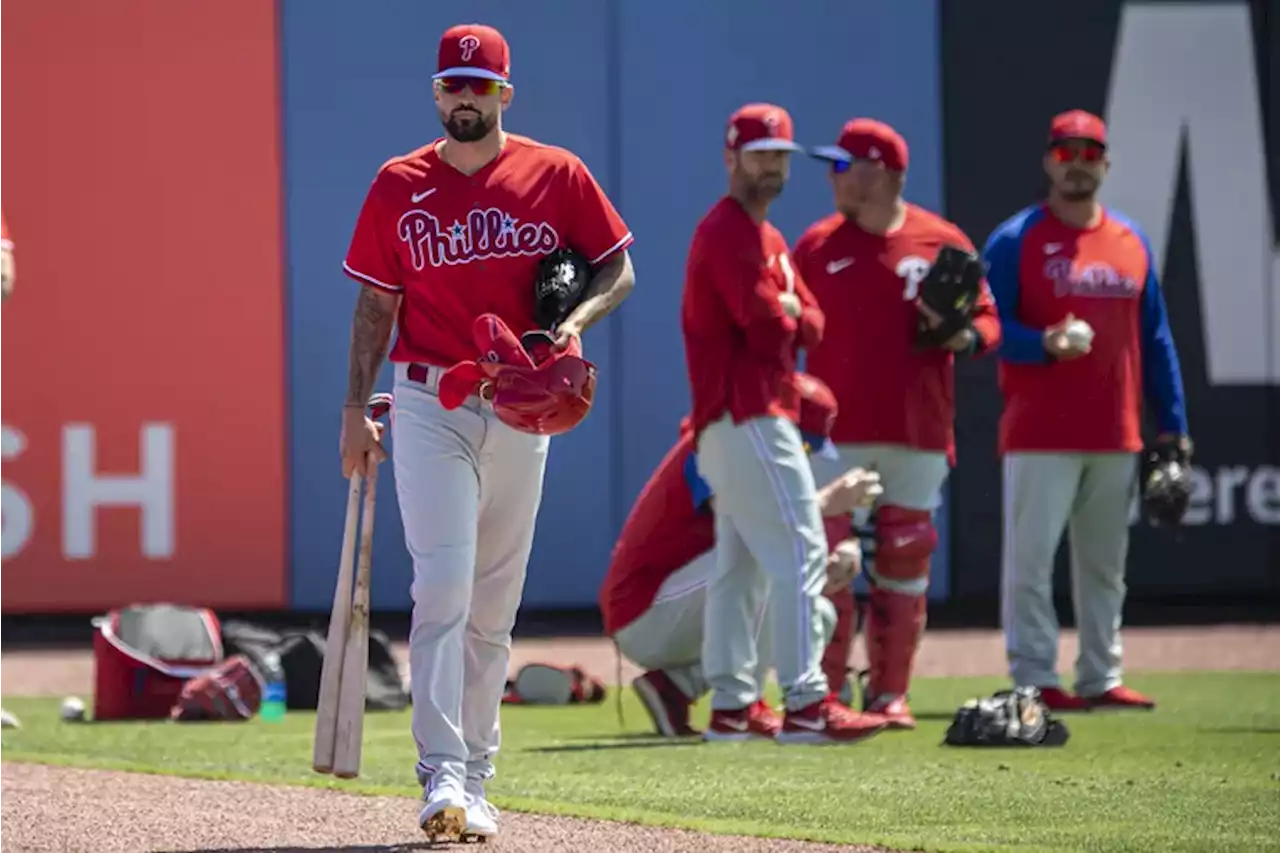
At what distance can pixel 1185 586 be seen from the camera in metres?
15.8

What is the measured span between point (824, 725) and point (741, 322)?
1.46 metres

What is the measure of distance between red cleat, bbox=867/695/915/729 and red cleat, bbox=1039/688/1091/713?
0.89m

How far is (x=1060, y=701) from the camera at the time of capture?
10.4 m

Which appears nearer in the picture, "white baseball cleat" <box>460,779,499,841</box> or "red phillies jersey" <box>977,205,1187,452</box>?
"white baseball cleat" <box>460,779,499,841</box>

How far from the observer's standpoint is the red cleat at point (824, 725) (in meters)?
8.91

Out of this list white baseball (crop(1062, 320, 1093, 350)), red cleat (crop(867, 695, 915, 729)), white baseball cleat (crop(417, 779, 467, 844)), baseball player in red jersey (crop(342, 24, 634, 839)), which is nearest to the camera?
white baseball cleat (crop(417, 779, 467, 844))

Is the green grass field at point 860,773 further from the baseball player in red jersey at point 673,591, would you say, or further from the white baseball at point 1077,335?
the white baseball at point 1077,335

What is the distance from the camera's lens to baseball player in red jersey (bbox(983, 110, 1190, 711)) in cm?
1048

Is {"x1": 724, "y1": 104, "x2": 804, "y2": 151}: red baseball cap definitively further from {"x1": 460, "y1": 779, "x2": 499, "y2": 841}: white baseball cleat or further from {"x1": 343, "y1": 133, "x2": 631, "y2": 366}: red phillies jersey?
{"x1": 460, "y1": 779, "x2": 499, "y2": 841}: white baseball cleat

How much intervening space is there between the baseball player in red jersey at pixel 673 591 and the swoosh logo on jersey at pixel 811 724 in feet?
2.15

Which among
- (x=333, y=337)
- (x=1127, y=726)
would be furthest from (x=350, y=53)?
(x=1127, y=726)

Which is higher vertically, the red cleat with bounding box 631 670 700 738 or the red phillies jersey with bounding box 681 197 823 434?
the red phillies jersey with bounding box 681 197 823 434

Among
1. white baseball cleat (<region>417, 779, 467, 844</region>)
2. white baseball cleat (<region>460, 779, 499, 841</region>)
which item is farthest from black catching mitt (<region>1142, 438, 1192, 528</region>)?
white baseball cleat (<region>417, 779, 467, 844</region>)

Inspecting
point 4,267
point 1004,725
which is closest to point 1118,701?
point 1004,725
